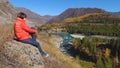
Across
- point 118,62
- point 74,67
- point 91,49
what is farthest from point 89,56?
point 74,67

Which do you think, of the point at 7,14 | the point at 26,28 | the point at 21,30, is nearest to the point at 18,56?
the point at 21,30

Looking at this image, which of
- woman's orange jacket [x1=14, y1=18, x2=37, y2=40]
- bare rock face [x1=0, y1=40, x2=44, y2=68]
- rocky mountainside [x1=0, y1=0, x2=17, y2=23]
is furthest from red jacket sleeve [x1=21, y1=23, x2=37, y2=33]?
rocky mountainside [x1=0, y1=0, x2=17, y2=23]

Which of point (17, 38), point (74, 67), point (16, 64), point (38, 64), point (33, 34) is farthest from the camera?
point (74, 67)

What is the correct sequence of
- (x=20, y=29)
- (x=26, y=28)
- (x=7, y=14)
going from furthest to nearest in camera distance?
(x=7, y=14) → (x=26, y=28) → (x=20, y=29)

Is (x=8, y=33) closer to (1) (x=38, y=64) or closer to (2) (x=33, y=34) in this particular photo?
Result: (2) (x=33, y=34)

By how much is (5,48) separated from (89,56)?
111m

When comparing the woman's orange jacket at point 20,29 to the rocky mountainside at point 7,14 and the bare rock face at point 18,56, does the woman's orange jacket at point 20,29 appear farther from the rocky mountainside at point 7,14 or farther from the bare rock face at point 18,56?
the rocky mountainside at point 7,14

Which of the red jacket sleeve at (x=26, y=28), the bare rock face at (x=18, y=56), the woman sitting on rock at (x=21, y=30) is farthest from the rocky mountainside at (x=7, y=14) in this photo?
the bare rock face at (x=18, y=56)

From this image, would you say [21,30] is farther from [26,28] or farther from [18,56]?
[18,56]

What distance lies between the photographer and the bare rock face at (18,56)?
10.8m

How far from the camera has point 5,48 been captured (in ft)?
36.4

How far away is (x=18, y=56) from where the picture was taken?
10906mm

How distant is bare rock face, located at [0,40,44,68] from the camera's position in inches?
425

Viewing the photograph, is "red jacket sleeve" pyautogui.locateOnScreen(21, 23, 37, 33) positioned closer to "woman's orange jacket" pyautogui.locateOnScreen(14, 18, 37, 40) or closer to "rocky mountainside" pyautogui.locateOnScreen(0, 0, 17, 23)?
"woman's orange jacket" pyautogui.locateOnScreen(14, 18, 37, 40)
